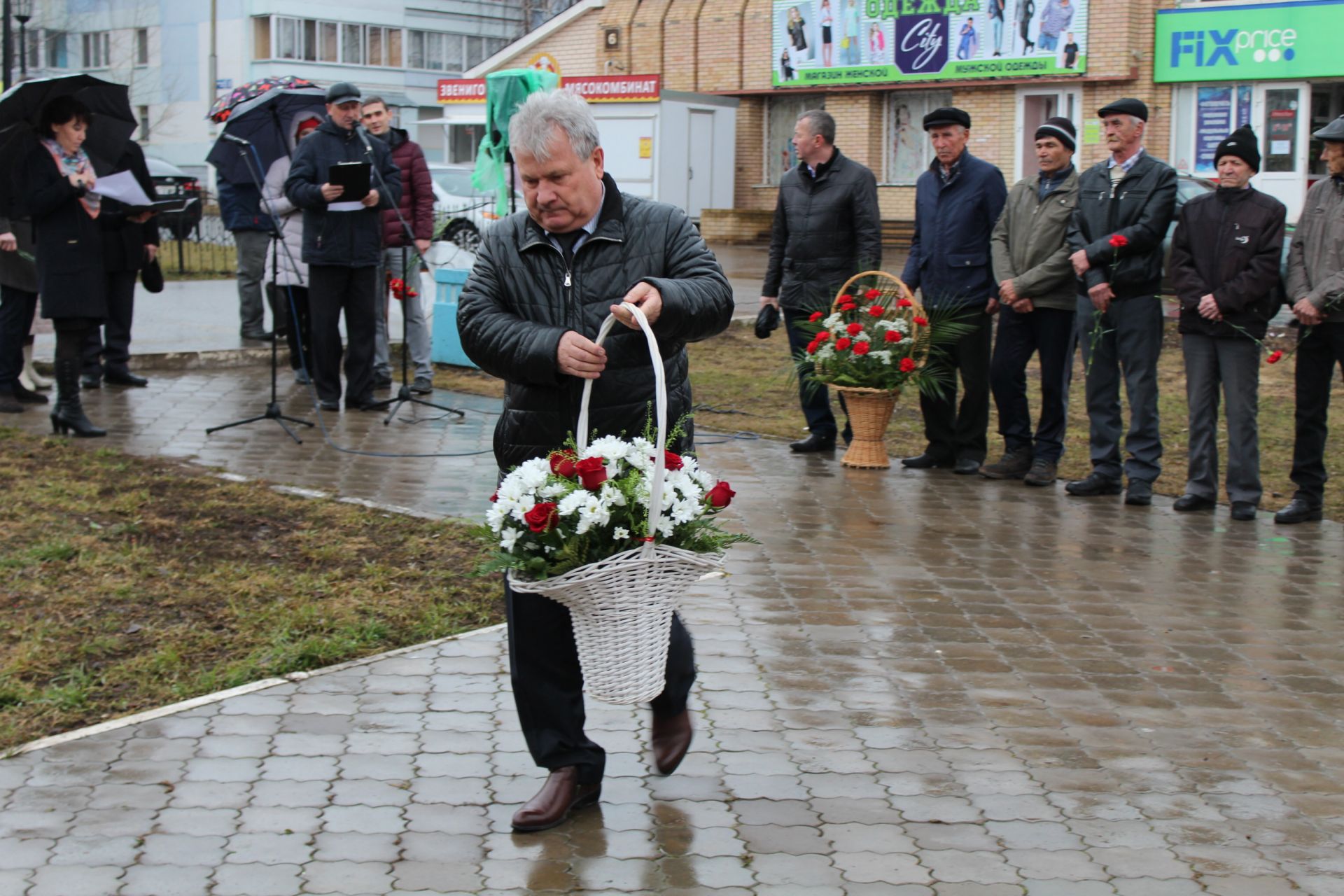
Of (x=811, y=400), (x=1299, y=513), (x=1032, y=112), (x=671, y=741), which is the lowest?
(x=671, y=741)

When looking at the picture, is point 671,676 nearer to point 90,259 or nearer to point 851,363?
point 851,363

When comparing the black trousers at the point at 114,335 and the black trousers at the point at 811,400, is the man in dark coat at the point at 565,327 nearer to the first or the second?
the black trousers at the point at 811,400

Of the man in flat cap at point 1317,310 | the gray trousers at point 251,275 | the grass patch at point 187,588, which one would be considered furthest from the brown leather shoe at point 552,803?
the gray trousers at point 251,275

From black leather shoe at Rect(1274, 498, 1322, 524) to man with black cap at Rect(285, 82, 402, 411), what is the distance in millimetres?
6028

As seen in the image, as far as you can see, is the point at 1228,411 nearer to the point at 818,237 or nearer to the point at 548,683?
the point at 818,237

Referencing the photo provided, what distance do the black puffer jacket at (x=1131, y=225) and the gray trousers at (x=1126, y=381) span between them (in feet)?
0.45

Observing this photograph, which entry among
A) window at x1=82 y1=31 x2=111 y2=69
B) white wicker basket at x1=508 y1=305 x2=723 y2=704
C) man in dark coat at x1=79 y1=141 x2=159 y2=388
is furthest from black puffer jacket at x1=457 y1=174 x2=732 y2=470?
window at x1=82 y1=31 x2=111 y2=69

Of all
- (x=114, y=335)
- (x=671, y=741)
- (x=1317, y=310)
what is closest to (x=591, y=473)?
(x=671, y=741)

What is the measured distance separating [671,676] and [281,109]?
878 cm

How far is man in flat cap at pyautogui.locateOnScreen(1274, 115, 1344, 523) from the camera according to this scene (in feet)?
24.7

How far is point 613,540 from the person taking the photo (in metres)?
3.67

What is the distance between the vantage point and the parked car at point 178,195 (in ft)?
85.5

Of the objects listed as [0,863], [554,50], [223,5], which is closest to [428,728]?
[0,863]

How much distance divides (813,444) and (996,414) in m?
2.27
